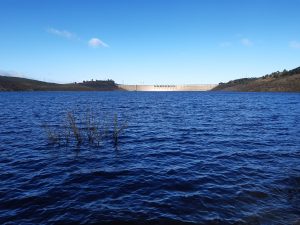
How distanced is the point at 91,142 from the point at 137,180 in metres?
10.1

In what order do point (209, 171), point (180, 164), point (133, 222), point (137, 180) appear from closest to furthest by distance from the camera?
1. point (133, 222)
2. point (137, 180)
3. point (209, 171)
4. point (180, 164)

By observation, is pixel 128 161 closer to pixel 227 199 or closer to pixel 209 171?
pixel 209 171

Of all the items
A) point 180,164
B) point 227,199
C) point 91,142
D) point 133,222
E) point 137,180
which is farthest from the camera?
point 91,142

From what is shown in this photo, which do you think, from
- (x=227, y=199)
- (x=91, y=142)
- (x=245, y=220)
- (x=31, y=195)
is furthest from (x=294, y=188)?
(x=91, y=142)

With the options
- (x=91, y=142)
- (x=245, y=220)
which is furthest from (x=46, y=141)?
(x=245, y=220)

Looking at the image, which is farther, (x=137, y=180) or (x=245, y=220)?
(x=137, y=180)

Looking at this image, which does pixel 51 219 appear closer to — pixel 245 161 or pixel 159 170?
pixel 159 170

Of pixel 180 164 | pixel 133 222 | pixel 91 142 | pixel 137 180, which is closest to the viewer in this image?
pixel 133 222

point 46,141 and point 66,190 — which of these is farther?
point 46,141

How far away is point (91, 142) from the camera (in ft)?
76.0

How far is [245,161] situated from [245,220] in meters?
8.25

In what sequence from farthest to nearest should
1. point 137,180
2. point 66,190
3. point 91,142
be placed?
point 91,142 → point 137,180 → point 66,190

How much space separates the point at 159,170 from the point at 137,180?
6.86ft

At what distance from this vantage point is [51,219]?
32.4 feet
